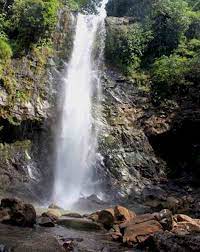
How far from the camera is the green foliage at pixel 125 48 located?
28031 mm

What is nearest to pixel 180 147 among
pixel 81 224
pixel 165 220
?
pixel 165 220

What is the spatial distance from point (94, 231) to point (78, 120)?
1179 cm

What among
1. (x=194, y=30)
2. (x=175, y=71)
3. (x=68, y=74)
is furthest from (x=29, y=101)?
(x=194, y=30)

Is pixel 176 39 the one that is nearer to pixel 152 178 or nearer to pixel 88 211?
pixel 152 178

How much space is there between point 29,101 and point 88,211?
8044mm

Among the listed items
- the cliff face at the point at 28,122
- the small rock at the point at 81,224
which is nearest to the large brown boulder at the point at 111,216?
the small rock at the point at 81,224

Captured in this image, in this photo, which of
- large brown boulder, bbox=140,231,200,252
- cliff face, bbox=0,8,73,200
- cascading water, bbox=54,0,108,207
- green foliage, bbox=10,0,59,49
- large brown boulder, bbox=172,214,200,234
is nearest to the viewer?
large brown boulder, bbox=140,231,200,252

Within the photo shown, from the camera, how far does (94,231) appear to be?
12859 mm

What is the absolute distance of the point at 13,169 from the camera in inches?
815

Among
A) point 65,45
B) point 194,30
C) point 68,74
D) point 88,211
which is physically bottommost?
point 88,211

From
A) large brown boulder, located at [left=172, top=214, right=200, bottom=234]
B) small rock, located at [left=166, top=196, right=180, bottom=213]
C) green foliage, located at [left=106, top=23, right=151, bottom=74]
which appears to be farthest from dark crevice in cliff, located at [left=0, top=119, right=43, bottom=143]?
large brown boulder, located at [left=172, top=214, right=200, bottom=234]

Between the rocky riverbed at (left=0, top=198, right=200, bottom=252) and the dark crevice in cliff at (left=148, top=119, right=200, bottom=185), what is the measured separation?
10.5 metres

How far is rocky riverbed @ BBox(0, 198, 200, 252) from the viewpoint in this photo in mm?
9914

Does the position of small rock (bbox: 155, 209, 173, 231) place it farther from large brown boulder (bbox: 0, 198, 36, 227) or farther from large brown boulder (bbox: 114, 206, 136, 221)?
large brown boulder (bbox: 0, 198, 36, 227)
